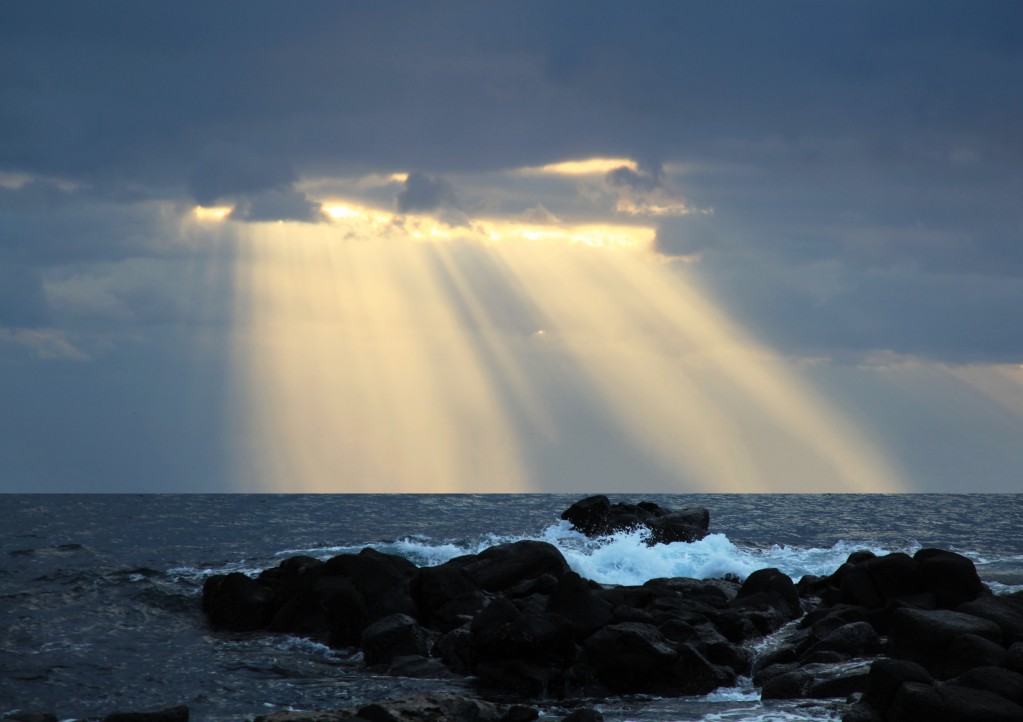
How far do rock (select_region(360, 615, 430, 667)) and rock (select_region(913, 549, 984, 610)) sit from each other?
12.0 meters

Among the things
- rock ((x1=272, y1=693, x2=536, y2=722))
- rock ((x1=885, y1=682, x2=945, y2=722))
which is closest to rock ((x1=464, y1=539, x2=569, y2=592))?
rock ((x1=272, y1=693, x2=536, y2=722))

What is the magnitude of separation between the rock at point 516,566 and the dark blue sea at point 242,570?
5.47 m

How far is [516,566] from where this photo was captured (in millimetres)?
28969

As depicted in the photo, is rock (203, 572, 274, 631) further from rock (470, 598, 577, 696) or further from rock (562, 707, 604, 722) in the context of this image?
rock (562, 707, 604, 722)

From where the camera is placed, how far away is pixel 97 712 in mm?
19203

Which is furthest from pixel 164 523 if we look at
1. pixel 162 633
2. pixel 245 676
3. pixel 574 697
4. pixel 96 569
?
pixel 574 697

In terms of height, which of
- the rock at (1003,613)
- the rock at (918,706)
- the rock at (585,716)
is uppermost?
the rock at (1003,613)

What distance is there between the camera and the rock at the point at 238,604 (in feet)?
91.9

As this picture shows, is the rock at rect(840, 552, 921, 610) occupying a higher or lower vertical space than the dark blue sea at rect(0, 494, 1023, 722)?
higher

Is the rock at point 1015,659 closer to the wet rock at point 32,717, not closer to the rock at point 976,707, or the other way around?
the rock at point 976,707

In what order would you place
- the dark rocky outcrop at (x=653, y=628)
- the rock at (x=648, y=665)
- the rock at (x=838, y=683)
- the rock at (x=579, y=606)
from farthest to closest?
1. the rock at (x=579, y=606)
2. the rock at (x=648, y=665)
3. the rock at (x=838, y=683)
4. the dark rocky outcrop at (x=653, y=628)

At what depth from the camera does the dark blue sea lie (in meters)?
20.0

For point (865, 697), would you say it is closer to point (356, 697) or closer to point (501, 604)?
point (501, 604)

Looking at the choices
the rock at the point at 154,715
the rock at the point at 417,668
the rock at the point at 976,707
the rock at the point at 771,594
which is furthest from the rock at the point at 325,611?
the rock at the point at 976,707
